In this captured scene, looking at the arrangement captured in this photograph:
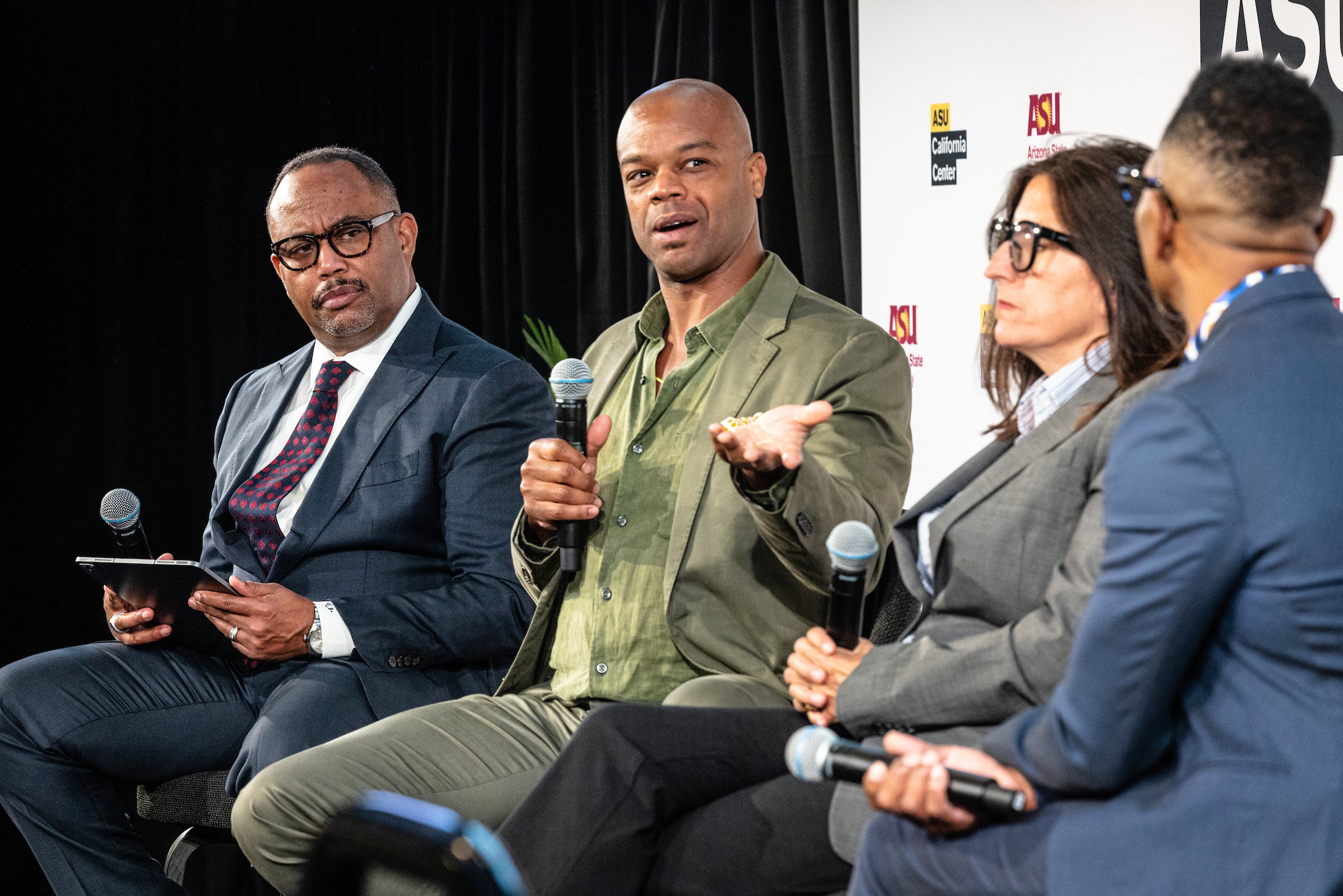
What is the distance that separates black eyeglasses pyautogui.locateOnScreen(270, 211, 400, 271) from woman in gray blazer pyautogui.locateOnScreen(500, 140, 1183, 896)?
4.67 ft

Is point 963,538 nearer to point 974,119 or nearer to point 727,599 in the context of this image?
point 727,599

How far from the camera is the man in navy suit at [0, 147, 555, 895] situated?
2.31 metres

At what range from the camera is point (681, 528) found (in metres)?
2.06

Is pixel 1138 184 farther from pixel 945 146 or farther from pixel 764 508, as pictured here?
pixel 945 146

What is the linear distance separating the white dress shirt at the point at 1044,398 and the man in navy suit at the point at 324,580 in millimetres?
931

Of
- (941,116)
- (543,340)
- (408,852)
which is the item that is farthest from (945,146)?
(408,852)

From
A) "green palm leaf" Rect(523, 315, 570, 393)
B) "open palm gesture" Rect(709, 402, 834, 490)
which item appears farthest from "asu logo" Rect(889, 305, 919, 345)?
"open palm gesture" Rect(709, 402, 834, 490)

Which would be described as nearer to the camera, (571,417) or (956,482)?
(956,482)

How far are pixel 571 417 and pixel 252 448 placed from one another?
0.99 metres

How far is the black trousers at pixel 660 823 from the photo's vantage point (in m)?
1.59

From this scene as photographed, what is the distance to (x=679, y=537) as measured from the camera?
206 centimetres

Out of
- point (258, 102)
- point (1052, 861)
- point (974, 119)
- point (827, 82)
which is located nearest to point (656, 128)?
point (1052, 861)

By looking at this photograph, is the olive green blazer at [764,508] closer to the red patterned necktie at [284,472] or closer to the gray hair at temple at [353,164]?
the red patterned necktie at [284,472]

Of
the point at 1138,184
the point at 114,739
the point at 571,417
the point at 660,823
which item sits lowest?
the point at 114,739
